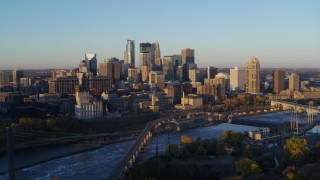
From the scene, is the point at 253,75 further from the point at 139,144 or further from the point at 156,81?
the point at 139,144

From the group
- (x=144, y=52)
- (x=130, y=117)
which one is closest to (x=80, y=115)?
(x=130, y=117)

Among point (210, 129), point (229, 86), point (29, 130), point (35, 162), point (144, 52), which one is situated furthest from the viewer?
point (144, 52)

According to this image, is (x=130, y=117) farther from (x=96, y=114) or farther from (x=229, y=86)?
(x=229, y=86)

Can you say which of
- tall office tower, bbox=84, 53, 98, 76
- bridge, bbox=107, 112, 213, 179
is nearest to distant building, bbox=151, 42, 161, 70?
tall office tower, bbox=84, 53, 98, 76

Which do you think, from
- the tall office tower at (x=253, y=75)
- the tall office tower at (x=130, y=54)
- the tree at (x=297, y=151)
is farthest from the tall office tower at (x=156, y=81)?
the tree at (x=297, y=151)

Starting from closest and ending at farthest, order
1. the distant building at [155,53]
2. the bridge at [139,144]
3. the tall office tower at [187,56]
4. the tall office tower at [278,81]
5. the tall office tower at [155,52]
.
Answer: the bridge at [139,144] < the tall office tower at [278,81] < the distant building at [155,53] < the tall office tower at [155,52] < the tall office tower at [187,56]

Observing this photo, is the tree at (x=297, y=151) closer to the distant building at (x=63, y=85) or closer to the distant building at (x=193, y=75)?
the distant building at (x=63, y=85)
